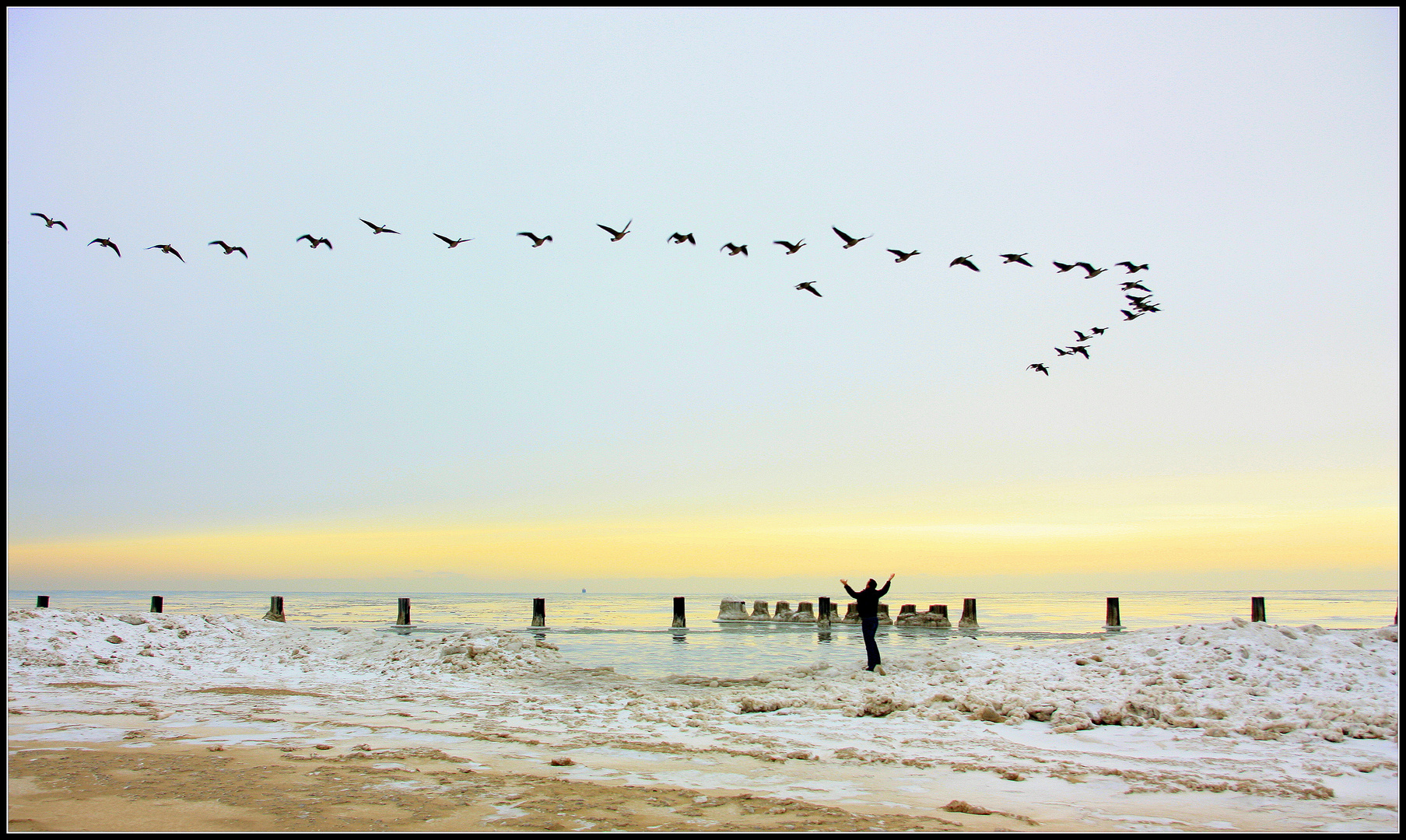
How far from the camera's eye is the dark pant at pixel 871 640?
1619 centimetres

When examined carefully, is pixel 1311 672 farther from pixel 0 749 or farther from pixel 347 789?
pixel 0 749

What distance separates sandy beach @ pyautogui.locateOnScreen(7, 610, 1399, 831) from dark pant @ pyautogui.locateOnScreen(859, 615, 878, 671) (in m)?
0.40

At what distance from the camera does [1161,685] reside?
13.3m

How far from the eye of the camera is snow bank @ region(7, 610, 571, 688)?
18469 millimetres

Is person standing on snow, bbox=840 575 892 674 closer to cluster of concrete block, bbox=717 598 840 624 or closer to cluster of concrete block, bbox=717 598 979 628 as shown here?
cluster of concrete block, bbox=717 598 979 628

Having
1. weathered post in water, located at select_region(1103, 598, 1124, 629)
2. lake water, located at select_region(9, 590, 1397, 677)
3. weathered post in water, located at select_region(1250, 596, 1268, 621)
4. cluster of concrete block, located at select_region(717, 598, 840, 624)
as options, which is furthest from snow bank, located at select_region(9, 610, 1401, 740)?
weathered post in water, located at select_region(1250, 596, 1268, 621)

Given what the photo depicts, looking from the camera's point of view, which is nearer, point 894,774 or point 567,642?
point 894,774

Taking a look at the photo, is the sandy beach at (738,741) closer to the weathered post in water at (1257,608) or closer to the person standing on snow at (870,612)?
the person standing on snow at (870,612)

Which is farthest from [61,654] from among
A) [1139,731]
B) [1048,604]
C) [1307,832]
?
[1048,604]

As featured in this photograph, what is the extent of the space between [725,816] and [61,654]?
18042 millimetres

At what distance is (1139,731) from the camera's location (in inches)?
454

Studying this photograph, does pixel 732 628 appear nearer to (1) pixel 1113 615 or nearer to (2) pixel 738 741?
(1) pixel 1113 615

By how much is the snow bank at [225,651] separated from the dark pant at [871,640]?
7.08 m

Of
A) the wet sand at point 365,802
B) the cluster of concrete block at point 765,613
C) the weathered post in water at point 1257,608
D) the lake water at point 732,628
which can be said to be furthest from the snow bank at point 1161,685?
the cluster of concrete block at point 765,613
